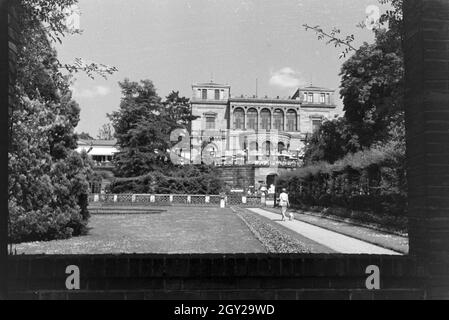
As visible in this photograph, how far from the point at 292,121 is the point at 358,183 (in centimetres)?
1657

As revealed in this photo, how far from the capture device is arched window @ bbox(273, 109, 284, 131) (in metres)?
4.82

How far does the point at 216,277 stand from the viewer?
11.5ft

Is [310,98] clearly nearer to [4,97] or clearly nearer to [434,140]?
[434,140]

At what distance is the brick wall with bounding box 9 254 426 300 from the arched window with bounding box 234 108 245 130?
66.5 inches

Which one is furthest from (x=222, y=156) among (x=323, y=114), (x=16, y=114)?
(x=16, y=114)

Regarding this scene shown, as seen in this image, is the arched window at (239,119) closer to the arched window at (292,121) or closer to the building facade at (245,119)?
the building facade at (245,119)

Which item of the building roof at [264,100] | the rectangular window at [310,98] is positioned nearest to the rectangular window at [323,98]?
the rectangular window at [310,98]

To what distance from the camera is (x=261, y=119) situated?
5016 mm

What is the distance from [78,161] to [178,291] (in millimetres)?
9861

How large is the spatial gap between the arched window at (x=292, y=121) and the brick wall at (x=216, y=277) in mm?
1969

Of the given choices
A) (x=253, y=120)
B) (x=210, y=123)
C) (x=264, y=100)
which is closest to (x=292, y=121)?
(x=253, y=120)

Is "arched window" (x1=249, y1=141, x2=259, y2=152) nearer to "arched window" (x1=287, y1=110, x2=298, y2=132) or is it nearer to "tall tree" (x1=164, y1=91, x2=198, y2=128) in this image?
"arched window" (x1=287, y1=110, x2=298, y2=132)

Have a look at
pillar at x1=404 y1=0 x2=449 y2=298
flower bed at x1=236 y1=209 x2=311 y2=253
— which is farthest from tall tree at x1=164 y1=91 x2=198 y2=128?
flower bed at x1=236 y1=209 x2=311 y2=253
